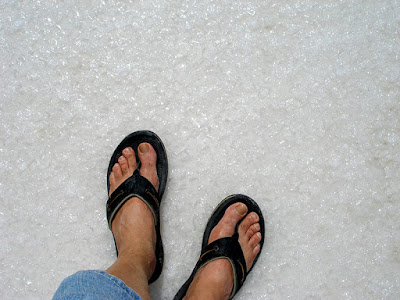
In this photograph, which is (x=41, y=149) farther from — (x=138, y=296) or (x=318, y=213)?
(x=318, y=213)

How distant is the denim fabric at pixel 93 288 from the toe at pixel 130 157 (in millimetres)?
255

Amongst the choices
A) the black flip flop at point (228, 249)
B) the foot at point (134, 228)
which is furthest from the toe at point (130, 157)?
the black flip flop at point (228, 249)

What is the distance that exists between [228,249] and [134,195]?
0.23m

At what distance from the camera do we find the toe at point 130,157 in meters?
0.83

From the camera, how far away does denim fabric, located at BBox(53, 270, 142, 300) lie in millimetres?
604

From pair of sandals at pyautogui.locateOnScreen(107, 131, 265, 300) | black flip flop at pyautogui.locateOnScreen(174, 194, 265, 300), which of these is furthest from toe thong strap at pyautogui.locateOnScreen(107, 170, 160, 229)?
black flip flop at pyautogui.locateOnScreen(174, 194, 265, 300)

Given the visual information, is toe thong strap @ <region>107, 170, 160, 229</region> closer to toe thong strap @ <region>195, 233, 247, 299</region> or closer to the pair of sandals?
the pair of sandals

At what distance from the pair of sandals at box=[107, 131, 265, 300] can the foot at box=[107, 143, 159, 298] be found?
0.01 metres

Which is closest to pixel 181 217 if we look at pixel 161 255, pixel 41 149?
pixel 161 255

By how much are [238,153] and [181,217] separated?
0.19 meters

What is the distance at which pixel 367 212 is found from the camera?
828 mm

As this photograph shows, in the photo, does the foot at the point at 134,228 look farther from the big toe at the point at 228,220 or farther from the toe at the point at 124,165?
the big toe at the point at 228,220

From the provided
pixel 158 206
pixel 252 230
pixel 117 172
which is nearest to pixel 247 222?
pixel 252 230

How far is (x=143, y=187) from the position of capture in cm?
81
